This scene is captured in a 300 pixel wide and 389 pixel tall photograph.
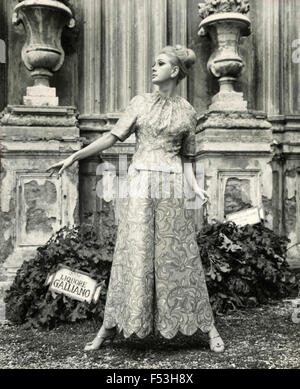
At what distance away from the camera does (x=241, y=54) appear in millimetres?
6695

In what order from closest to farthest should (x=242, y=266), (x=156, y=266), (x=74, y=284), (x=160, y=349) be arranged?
(x=156, y=266) < (x=160, y=349) < (x=74, y=284) < (x=242, y=266)

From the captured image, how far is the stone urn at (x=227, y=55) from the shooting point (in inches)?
242

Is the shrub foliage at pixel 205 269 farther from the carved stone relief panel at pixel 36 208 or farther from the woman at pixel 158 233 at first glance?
the woman at pixel 158 233

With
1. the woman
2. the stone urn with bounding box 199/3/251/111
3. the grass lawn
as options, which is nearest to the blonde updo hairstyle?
the woman

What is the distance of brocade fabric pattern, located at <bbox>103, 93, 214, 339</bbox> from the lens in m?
3.58

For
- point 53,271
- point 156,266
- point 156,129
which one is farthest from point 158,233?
point 53,271

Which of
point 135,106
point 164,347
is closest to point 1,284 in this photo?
point 164,347

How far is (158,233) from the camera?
3629 millimetres

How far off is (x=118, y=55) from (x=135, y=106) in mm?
2764

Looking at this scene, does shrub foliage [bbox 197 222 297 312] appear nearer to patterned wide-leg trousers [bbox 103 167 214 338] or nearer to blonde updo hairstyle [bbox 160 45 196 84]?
patterned wide-leg trousers [bbox 103 167 214 338]

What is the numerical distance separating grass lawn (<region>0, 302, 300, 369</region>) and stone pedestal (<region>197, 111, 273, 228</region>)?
63.8 inches

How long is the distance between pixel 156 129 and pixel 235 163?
237 centimetres

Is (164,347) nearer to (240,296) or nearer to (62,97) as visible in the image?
(240,296)

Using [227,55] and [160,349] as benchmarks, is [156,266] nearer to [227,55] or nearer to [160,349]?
[160,349]
